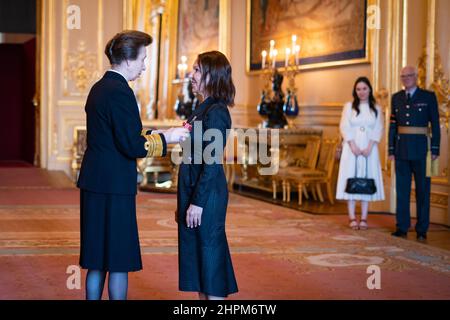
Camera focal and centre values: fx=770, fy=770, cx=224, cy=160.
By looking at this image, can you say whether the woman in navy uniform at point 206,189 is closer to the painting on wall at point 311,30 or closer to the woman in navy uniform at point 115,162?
the woman in navy uniform at point 115,162

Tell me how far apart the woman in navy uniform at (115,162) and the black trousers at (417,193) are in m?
4.18

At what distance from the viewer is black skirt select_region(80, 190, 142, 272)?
3566mm

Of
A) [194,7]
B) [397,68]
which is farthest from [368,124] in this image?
[194,7]

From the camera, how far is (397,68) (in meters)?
8.93

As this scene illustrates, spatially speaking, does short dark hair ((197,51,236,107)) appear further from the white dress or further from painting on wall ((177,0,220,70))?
painting on wall ((177,0,220,70))

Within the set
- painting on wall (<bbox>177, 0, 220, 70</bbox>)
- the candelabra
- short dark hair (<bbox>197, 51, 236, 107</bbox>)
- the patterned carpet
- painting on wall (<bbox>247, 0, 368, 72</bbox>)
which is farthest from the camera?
painting on wall (<bbox>177, 0, 220, 70</bbox>)

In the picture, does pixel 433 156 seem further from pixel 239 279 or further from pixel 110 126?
pixel 110 126

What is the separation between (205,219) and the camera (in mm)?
3621

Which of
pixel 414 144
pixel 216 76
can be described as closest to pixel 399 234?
pixel 414 144

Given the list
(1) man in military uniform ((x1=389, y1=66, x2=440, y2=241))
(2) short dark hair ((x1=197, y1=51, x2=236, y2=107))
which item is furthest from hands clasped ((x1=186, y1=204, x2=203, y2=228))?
(1) man in military uniform ((x1=389, y1=66, x2=440, y2=241))

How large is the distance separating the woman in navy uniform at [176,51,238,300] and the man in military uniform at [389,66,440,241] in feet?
12.9

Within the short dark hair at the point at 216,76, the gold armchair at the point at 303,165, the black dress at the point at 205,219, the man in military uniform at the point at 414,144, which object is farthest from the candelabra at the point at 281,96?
the black dress at the point at 205,219

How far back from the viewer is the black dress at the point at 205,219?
11.7ft

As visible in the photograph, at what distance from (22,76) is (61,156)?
440cm
